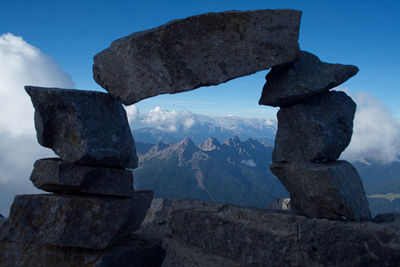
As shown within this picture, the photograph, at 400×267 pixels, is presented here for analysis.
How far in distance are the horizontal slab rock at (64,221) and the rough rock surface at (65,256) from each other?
21 centimetres

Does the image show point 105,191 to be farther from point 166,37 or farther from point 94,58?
point 166,37

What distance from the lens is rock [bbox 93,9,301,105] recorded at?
5.92 metres

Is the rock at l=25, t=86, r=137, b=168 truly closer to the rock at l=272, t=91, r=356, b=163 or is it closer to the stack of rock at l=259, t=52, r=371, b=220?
the stack of rock at l=259, t=52, r=371, b=220

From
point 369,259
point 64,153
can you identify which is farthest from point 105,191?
point 369,259

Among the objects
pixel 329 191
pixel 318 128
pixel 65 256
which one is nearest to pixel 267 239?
pixel 329 191

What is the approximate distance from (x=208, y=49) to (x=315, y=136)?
10.8ft

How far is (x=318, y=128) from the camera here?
20.9ft

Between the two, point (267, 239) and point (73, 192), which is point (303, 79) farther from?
point (73, 192)

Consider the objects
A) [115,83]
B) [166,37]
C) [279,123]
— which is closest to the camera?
[166,37]

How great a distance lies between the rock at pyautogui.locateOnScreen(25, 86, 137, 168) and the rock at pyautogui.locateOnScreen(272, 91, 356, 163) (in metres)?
4.38

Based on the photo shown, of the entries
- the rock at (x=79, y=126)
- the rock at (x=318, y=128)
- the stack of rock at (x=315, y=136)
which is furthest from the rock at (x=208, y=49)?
the rock at (x=318, y=128)

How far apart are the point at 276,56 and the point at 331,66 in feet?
5.56

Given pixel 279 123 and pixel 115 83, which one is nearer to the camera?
pixel 115 83

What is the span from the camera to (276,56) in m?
6.09
